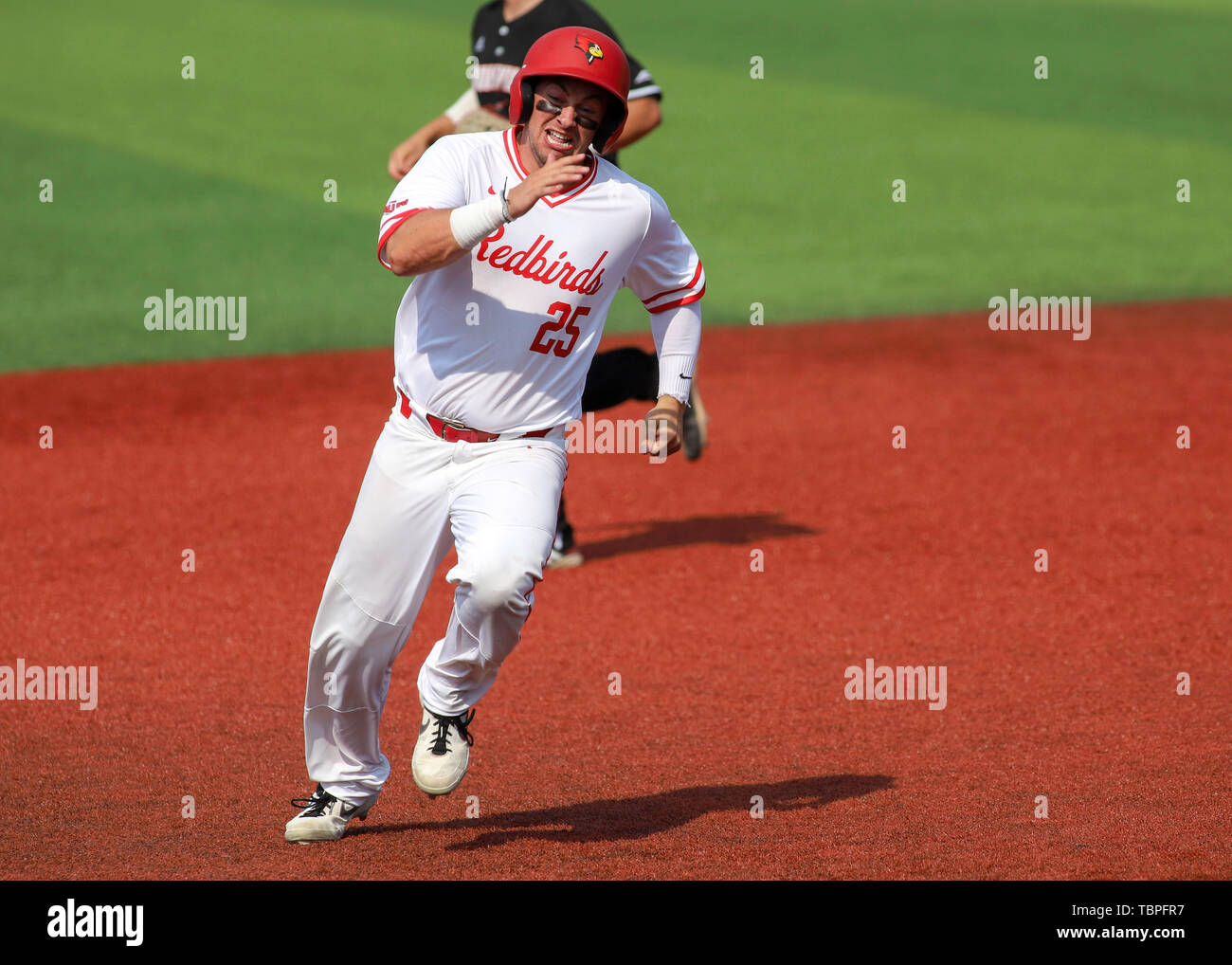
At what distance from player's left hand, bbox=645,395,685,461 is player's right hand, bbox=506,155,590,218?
34.8 inches

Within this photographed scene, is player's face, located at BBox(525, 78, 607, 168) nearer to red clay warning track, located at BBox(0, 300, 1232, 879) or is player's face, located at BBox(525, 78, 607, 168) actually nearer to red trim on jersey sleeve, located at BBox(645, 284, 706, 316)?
red trim on jersey sleeve, located at BBox(645, 284, 706, 316)

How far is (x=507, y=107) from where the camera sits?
8.34 metres

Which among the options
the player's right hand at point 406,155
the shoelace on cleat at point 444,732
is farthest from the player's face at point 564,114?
the player's right hand at point 406,155

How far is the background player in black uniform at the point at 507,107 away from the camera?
26.3ft

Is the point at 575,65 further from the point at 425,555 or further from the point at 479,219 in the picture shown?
the point at 425,555

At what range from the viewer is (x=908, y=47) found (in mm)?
28156

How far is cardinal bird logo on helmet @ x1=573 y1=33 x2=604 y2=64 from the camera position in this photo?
186 inches

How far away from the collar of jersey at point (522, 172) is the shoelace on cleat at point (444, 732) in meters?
1.65

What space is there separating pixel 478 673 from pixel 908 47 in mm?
25223

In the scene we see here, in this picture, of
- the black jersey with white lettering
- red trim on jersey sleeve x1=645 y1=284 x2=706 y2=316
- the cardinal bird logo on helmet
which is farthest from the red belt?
the black jersey with white lettering

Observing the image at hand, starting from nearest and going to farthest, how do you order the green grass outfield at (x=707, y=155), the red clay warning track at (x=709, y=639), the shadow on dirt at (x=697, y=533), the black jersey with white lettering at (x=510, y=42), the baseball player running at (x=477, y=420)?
the baseball player running at (x=477, y=420)
the red clay warning track at (x=709, y=639)
the black jersey with white lettering at (x=510, y=42)
the shadow on dirt at (x=697, y=533)
the green grass outfield at (x=707, y=155)

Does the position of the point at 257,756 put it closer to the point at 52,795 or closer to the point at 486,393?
the point at 52,795

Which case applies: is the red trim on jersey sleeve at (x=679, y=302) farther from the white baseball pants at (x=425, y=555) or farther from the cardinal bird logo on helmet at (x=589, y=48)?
the cardinal bird logo on helmet at (x=589, y=48)

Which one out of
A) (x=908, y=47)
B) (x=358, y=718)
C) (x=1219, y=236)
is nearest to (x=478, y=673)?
(x=358, y=718)
